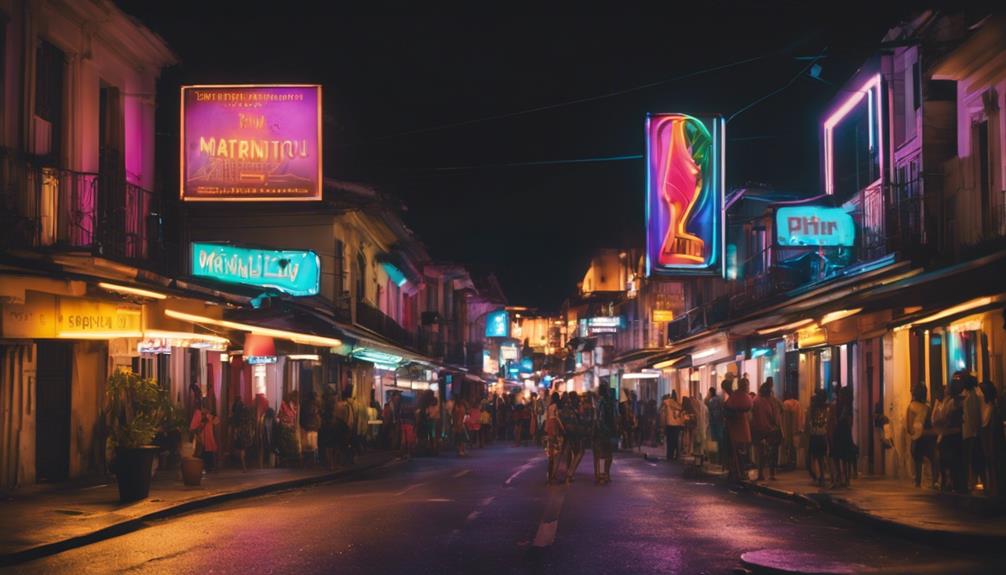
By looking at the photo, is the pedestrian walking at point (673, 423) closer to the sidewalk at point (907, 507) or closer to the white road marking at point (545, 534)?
the sidewalk at point (907, 507)

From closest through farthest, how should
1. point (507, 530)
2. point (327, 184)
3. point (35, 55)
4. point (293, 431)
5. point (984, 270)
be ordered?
point (507, 530)
point (984, 270)
point (35, 55)
point (293, 431)
point (327, 184)

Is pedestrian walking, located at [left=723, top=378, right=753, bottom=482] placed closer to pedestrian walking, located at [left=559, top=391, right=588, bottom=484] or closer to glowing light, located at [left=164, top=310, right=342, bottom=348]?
pedestrian walking, located at [left=559, top=391, right=588, bottom=484]

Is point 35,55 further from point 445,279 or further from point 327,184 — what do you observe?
point 445,279

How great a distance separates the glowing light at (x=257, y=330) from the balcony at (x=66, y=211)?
1585mm

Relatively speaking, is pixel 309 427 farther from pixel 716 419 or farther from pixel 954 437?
pixel 954 437

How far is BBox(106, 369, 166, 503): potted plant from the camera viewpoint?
1703 centimetres

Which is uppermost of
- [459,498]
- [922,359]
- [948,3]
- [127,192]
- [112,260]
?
[948,3]

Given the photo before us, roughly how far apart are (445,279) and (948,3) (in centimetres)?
5195

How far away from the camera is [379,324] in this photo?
43.7 metres

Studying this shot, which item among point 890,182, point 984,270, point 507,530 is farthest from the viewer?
point 890,182

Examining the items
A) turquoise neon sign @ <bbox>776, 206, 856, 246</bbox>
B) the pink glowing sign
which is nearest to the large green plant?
the pink glowing sign

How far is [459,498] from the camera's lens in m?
18.1

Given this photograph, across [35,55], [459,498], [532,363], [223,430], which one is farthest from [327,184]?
[532,363]

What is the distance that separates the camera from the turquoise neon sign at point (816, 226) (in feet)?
82.0
